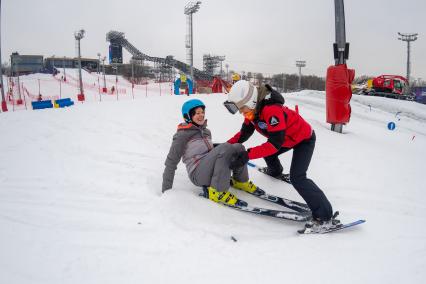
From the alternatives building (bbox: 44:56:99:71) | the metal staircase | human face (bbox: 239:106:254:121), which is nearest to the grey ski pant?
human face (bbox: 239:106:254:121)

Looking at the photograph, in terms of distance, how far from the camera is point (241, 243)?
284 centimetres

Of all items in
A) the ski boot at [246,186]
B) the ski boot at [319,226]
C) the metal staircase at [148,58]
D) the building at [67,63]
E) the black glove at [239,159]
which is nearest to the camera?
the ski boot at [319,226]

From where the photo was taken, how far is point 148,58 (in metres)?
58.6

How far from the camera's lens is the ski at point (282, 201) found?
3.68 m

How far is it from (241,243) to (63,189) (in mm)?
2423

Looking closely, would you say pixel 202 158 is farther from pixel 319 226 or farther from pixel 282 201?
pixel 319 226

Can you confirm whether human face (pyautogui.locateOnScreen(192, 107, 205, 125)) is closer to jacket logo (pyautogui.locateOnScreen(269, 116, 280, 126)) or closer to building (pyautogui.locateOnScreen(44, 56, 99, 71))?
jacket logo (pyautogui.locateOnScreen(269, 116, 280, 126))

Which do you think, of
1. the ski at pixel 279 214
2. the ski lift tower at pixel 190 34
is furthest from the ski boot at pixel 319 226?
the ski lift tower at pixel 190 34

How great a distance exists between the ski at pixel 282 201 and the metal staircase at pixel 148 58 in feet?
160

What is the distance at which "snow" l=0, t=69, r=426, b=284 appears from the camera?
2.36 m

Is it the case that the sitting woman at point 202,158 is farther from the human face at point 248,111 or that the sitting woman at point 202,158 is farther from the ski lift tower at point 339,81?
the ski lift tower at point 339,81

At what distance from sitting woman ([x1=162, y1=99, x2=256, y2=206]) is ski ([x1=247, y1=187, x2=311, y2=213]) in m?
0.39

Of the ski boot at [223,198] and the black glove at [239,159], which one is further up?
the black glove at [239,159]

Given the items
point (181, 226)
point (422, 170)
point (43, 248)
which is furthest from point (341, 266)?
point (422, 170)
